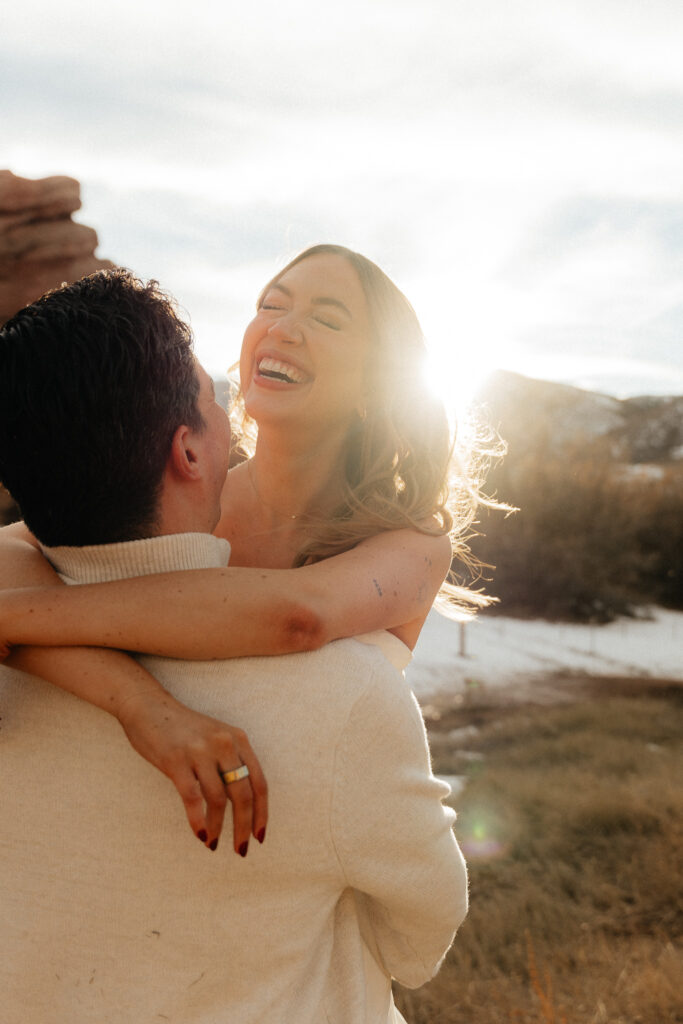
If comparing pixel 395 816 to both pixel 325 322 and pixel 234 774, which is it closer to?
pixel 234 774

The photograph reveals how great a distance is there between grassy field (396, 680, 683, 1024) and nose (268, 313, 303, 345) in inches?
115

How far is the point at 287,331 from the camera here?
2879 millimetres

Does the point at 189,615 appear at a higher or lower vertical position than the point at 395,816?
higher

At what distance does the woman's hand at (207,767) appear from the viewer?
1082 millimetres

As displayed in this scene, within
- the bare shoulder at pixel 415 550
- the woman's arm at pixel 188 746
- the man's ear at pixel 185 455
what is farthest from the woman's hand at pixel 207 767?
the bare shoulder at pixel 415 550

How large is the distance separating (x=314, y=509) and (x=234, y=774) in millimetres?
2031

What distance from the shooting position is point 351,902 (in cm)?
133

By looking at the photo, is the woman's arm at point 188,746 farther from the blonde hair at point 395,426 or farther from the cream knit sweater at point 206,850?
the blonde hair at point 395,426

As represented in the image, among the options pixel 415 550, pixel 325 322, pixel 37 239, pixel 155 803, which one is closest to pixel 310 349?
pixel 325 322

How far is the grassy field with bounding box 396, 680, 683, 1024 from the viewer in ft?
14.7

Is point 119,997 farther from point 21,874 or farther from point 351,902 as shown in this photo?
point 351,902

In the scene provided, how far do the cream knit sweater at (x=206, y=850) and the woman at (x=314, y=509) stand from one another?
11 cm

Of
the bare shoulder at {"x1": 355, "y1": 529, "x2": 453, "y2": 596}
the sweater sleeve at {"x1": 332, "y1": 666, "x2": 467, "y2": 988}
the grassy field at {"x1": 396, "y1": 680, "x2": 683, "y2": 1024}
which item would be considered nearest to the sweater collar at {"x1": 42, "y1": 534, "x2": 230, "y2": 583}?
the sweater sleeve at {"x1": 332, "y1": 666, "x2": 467, "y2": 988}

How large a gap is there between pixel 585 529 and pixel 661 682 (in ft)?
29.8
